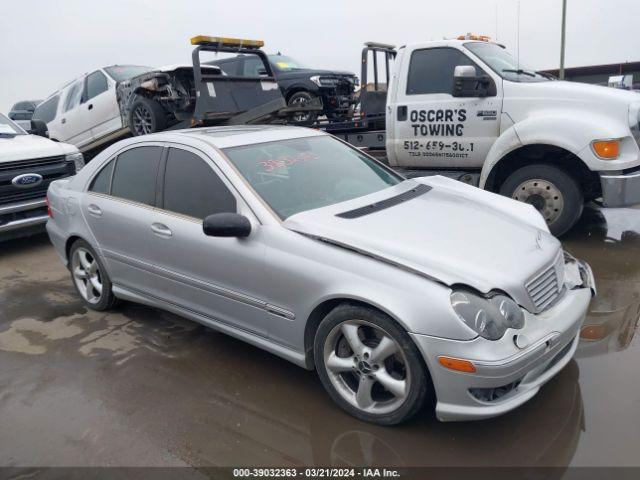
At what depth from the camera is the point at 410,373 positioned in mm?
2689

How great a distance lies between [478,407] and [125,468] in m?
1.79

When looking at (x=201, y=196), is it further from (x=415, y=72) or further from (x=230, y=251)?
(x=415, y=72)

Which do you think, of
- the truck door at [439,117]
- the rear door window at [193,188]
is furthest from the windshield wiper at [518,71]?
the rear door window at [193,188]

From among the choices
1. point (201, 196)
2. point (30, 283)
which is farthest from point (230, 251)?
point (30, 283)

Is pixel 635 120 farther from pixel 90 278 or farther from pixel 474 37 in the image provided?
pixel 90 278

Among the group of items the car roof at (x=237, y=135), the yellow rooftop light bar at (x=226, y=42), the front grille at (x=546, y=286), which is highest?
the yellow rooftop light bar at (x=226, y=42)

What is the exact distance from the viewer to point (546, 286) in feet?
9.64

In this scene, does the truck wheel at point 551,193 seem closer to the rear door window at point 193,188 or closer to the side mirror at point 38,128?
the rear door window at point 193,188

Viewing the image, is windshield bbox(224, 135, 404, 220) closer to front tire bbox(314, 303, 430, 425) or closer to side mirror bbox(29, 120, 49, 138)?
front tire bbox(314, 303, 430, 425)

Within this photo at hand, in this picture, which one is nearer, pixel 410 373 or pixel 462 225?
pixel 410 373

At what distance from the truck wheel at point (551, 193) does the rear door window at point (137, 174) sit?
387cm

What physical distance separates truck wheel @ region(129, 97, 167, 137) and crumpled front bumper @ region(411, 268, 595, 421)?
6.93 m

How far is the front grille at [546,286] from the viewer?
2.81 metres

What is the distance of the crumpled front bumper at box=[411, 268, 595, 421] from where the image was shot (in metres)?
2.51
